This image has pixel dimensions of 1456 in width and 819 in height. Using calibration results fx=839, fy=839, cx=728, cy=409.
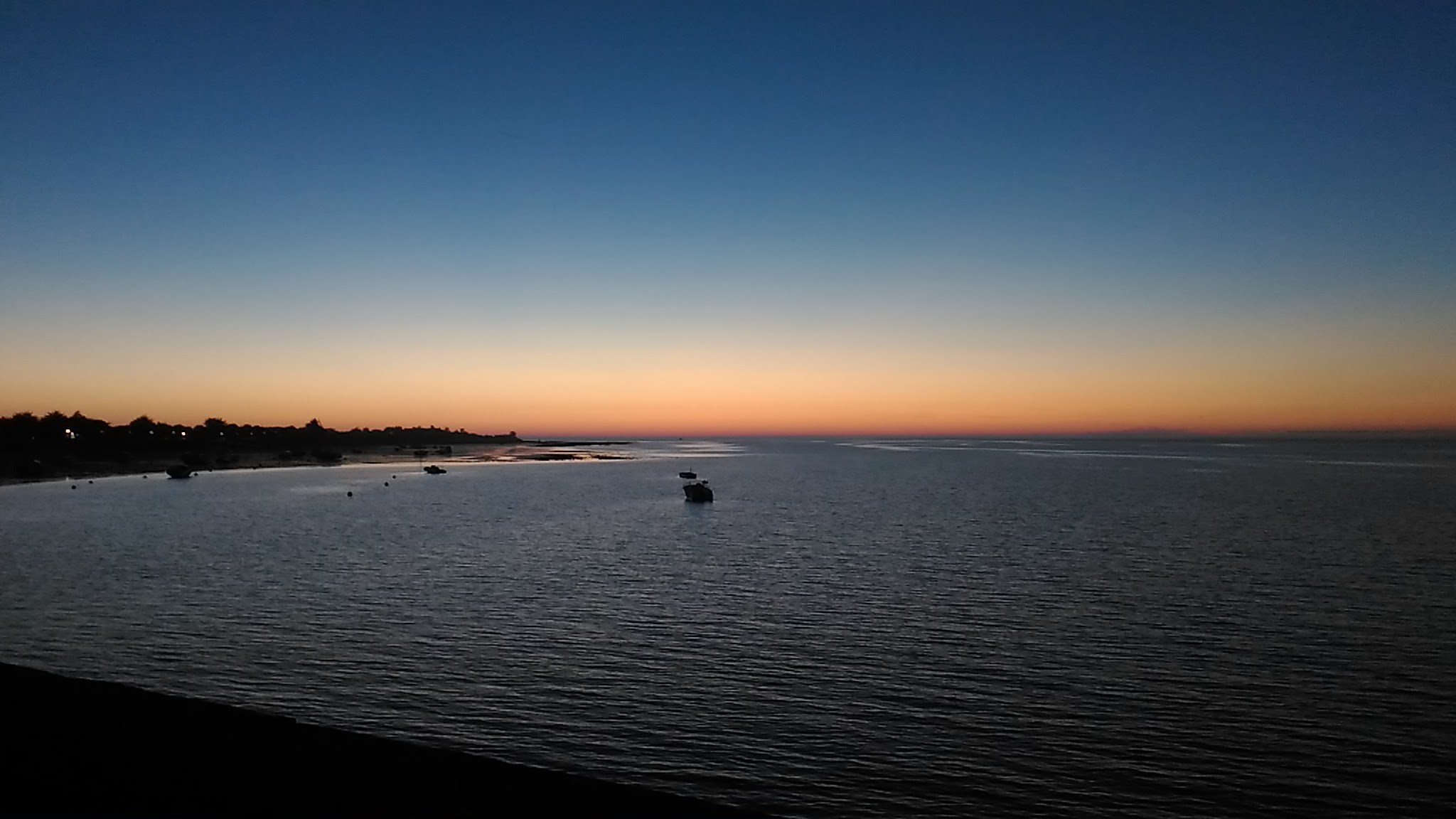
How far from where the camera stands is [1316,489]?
108 metres

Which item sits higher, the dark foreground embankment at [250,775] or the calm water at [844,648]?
the dark foreground embankment at [250,775]

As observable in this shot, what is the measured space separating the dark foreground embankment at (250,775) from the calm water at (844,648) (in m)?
6.02

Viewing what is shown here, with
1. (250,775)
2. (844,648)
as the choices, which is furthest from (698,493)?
(250,775)

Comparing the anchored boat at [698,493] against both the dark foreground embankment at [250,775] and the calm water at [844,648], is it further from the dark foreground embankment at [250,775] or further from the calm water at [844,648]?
the dark foreground embankment at [250,775]

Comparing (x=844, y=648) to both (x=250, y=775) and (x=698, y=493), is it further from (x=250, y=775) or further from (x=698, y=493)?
(x=698, y=493)

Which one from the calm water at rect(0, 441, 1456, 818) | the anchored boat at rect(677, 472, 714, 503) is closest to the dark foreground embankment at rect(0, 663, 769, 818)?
the calm water at rect(0, 441, 1456, 818)

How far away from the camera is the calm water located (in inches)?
803

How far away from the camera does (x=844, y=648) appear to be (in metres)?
31.9

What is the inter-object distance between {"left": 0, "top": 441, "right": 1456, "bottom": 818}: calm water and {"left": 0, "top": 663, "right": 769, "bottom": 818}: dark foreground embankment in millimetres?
6017

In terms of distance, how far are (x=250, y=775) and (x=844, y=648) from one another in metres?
22.1

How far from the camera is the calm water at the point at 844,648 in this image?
20.4 m

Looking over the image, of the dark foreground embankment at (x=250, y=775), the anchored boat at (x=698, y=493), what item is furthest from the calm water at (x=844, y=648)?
the anchored boat at (x=698, y=493)

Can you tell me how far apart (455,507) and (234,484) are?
197 feet

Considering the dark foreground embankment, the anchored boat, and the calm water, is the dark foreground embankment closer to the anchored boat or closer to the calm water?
the calm water
